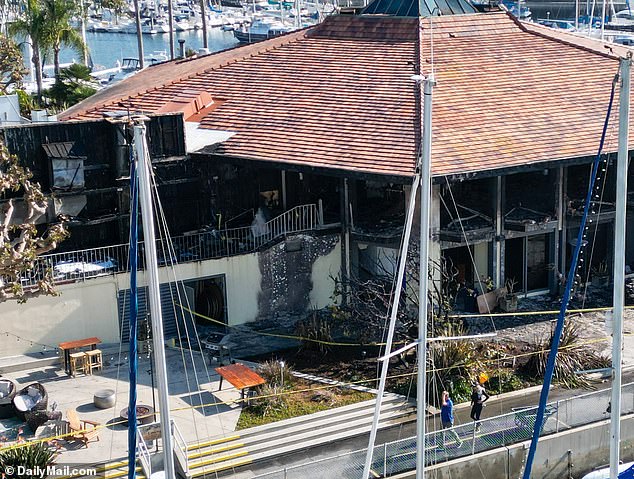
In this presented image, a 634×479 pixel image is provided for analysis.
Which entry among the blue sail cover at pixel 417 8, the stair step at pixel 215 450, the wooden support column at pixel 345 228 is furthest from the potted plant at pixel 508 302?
the blue sail cover at pixel 417 8

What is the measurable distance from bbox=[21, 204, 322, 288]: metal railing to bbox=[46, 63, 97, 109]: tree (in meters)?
28.6

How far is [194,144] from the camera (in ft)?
147

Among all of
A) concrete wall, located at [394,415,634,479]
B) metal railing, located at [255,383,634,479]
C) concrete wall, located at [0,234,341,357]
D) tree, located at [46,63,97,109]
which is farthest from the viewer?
tree, located at [46,63,97,109]

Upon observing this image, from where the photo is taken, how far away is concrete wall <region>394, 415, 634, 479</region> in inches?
1256

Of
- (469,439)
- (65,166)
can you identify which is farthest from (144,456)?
(65,166)

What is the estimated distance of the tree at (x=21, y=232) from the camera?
35.2 meters

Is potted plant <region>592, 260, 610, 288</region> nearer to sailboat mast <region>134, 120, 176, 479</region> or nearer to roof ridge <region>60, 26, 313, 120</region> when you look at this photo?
roof ridge <region>60, 26, 313, 120</region>

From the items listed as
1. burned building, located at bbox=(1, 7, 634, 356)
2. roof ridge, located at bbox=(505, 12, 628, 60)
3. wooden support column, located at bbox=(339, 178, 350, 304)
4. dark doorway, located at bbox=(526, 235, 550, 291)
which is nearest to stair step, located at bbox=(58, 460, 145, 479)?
burned building, located at bbox=(1, 7, 634, 356)

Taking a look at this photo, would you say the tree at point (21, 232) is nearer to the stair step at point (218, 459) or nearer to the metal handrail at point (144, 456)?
the metal handrail at point (144, 456)

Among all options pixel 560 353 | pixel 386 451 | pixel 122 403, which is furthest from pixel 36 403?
pixel 560 353

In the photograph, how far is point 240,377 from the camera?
3562 cm

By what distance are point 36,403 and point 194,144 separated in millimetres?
14305

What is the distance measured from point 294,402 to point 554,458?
812cm

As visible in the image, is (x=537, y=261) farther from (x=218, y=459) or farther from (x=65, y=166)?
(x=65, y=166)
